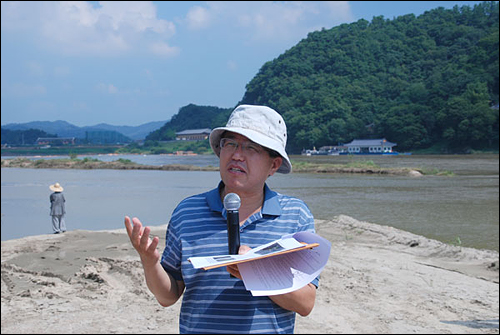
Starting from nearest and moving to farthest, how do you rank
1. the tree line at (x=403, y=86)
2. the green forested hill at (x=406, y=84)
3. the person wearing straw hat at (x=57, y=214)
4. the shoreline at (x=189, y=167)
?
the person wearing straw hat at (x=57, y=214) → the shoreline at (x=189, y=167) → the tree line at (x=403, y=86) → the green forested hill at (x=406, y=84)

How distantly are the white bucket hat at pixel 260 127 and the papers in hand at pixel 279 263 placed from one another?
1.16 ft

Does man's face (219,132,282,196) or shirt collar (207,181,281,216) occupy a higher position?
man's face (219,132,282,196)

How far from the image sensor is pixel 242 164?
1.75 metres

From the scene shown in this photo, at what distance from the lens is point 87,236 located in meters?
10.6

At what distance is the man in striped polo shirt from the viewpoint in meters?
1.65

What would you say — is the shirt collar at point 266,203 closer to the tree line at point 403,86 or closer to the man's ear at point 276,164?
the man's ear at point 276,164

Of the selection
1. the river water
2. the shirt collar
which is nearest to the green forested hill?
the river water

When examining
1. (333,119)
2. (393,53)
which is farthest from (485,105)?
(333,119)

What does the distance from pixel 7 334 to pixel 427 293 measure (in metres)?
5.17

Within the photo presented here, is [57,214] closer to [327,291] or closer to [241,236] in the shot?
[327,291]

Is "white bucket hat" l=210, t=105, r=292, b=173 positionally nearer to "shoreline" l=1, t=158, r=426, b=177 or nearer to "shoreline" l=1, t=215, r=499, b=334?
"shoreline" l=1, t=215, r=499, b=334

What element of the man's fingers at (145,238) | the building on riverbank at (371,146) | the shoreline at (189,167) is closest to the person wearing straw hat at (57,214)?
the man's fingers at (145,238)

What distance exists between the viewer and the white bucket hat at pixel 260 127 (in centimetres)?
171

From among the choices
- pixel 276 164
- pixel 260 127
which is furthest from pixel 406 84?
pixel 260 127
